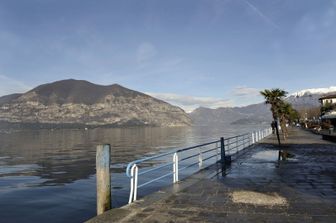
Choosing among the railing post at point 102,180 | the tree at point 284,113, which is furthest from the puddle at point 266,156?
the tree at point 284,113

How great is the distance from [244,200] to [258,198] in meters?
0.48

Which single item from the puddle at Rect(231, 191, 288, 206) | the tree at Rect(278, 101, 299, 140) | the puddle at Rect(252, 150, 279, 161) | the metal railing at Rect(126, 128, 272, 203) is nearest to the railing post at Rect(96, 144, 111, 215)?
the metal railing at Rect(126, 128, 272, 203)

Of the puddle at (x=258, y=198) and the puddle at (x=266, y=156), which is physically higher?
the puddle at (x=266, y=156)

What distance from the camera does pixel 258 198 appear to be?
33.4 feet

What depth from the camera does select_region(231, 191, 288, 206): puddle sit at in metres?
9.68

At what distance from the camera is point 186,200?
404 inches

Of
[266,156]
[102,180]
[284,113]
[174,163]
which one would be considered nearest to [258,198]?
[174,163]

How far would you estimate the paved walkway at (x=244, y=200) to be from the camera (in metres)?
8.27

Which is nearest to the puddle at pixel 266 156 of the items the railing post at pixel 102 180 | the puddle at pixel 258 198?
the puddle at pixel 258 198

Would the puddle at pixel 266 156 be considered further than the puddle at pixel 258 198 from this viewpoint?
Yes

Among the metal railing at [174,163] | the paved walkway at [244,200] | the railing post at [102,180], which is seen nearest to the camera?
the paved walkway at [244,200]

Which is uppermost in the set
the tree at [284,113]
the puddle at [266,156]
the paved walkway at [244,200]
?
the tree at [284,113]

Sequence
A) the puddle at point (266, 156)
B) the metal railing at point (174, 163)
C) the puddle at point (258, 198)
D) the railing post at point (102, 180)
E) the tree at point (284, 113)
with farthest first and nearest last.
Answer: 1. the tree at point (284, 113)
2. the puddle at point (266, 156)
3. the metal railing at point (174, 163)
4. the puddle at point (258, 198)
5. the railing post at point (102, 180)

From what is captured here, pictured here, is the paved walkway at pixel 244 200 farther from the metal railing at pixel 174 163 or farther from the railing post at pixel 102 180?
the metal railing at pixel 174 163
